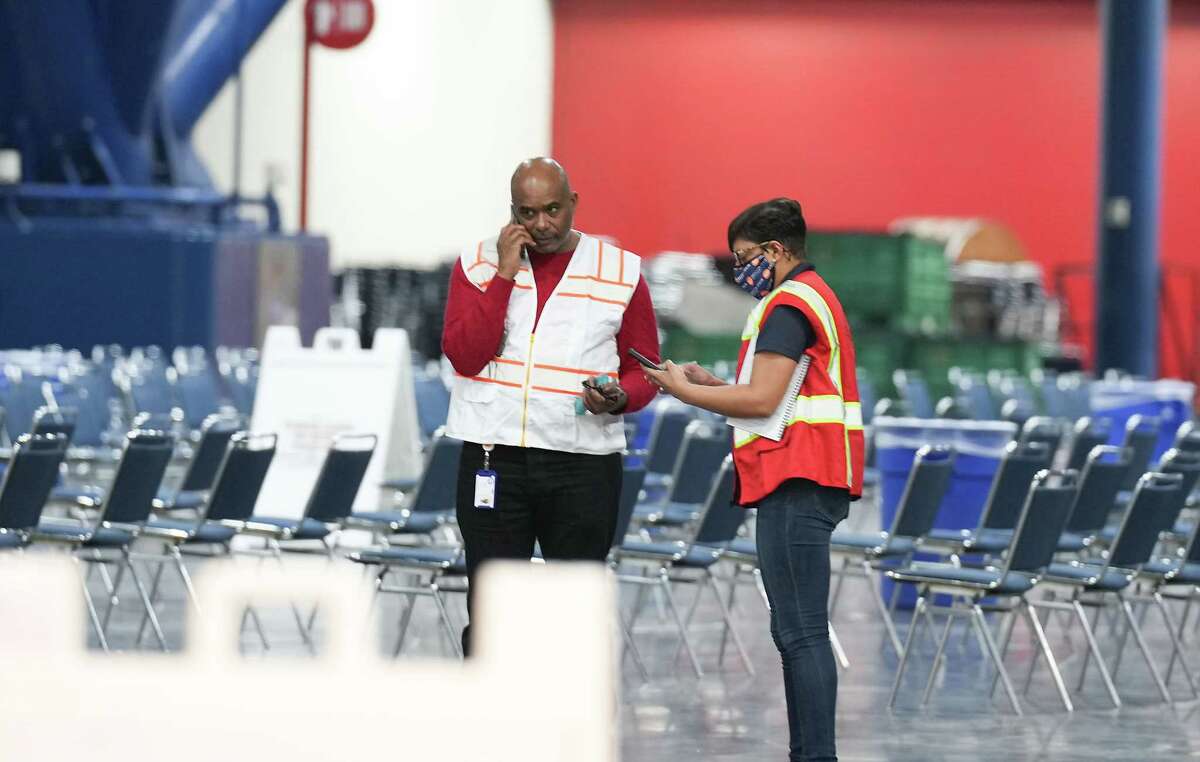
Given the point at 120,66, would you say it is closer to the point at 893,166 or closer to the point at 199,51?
the point at 199,51

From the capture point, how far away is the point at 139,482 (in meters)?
8.11

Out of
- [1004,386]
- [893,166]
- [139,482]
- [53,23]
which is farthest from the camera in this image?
[893,166]

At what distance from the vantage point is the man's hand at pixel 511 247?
4.90m

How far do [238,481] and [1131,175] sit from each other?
14024 millimetres

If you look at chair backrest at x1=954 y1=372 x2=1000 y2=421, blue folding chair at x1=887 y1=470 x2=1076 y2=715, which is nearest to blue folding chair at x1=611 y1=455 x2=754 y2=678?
blue folding chair at x1=887 y1=470 x2=1076 y2=715

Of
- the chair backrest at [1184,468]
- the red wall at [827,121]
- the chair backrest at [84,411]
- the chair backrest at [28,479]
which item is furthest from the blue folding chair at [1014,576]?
the red wall at [827,121]

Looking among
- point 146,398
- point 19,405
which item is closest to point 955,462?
point 19,405

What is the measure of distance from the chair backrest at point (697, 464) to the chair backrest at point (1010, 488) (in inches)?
57.5

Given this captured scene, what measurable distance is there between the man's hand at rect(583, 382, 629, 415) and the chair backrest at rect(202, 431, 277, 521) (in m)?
3.50

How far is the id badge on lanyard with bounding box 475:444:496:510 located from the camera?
5012mm

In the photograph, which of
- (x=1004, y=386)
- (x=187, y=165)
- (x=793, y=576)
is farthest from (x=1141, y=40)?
(x=793, y=576)

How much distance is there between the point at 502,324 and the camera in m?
4.98

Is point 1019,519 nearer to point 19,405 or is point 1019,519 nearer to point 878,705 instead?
point 878,705

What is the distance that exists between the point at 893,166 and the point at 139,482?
20.8 m
